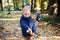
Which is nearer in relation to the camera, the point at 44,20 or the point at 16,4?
the point at 44,20

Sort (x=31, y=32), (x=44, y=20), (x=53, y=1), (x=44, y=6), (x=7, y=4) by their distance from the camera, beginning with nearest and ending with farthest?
(x=31, y=32)
(x=44, y=20)
(x=53, y=1)
(x=44, y=6)
(x=7, y=4)

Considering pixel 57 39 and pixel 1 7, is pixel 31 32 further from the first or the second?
pixel 1 7

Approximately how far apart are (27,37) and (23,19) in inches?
16.2

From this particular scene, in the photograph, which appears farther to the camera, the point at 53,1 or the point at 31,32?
the point at 53,1

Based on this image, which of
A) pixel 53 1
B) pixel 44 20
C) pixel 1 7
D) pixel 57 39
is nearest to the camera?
pixel 57 39

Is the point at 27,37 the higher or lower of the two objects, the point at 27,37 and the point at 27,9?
the lower

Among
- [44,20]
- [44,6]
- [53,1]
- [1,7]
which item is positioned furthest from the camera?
[1,7]

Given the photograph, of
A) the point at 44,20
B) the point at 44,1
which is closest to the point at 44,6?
the point at 44,1

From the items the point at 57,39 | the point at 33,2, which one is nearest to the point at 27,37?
the point at 57,39

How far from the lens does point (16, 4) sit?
107 ft

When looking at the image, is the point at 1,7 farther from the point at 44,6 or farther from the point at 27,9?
the point at 27,9

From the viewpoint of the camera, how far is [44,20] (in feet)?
59.5

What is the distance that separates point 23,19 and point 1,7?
930 inches

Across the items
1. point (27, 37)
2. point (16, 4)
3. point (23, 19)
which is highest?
point (23, 19)
